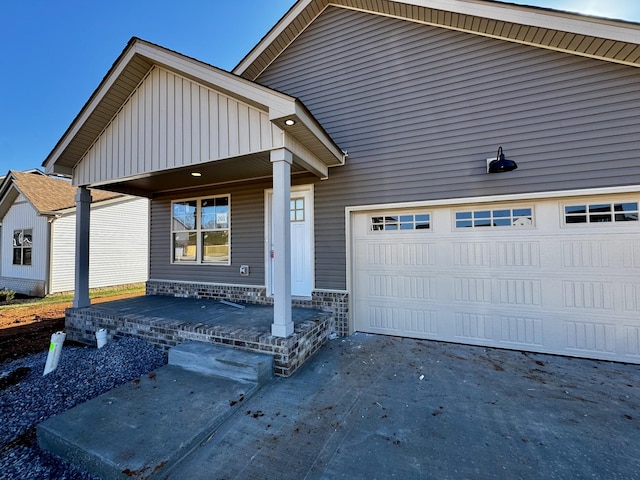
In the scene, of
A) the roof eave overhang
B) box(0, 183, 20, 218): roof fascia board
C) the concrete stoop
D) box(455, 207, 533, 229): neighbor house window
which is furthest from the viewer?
box(0, 183, 20, 218): roof fascia board

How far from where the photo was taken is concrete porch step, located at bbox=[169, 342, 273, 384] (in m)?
3.16

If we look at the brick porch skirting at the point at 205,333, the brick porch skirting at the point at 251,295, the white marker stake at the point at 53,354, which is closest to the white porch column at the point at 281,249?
the brick porch skirting at the point at 205,333

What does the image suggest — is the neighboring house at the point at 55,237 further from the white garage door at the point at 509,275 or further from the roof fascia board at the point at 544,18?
the roof fascia board at the point at 544,18

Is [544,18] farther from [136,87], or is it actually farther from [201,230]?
[201,230]

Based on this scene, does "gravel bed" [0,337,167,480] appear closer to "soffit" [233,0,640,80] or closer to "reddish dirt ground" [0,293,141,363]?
"reddish dirt ground" [0,293,141,363]

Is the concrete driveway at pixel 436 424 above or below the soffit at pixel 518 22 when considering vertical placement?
below

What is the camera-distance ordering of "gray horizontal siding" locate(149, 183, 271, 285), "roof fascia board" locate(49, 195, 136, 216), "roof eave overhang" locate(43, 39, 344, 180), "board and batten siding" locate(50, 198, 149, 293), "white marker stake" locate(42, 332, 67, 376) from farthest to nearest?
"board and batten siding" locate(50, 198, 149, 293) < "roof fascia board" locate(49, 195, 136, 216) < "gray horizontal siding" locate(149, 183, 271, 285) < "white marker stake" locate(42, 332, 67, 376) < "roof eave overhang" locate(43, 39, 344, 180)

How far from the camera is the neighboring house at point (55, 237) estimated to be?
34.2ft

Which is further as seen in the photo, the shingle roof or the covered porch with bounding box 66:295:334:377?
the shingle roof

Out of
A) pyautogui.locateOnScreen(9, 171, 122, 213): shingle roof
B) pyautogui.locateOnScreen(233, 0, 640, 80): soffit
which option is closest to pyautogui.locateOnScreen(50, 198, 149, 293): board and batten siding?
pyautogui.locateOnScreen(9, 171, 122, 213): shingle roof

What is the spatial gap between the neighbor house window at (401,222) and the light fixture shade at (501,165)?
115 centimetres

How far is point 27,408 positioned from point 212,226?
4149 mm

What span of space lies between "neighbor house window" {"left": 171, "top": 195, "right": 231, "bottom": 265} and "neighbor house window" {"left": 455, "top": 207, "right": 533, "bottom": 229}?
15.4ft

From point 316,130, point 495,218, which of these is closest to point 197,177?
point 316,130
